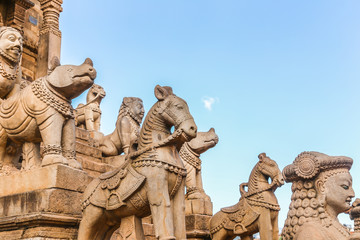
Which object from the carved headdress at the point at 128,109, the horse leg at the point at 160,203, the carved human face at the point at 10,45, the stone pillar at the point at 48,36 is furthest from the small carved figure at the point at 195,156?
the stone pillar at the point at 48,36

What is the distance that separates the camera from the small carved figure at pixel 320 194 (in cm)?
505

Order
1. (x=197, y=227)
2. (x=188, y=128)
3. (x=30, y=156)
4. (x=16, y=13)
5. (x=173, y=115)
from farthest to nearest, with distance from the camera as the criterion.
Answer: (x=16, y=13) → (x=197, y=227) → (x=30, y=156) → (x=173, y=115) → (x=188, y=128)

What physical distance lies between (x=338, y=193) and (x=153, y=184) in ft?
7.44

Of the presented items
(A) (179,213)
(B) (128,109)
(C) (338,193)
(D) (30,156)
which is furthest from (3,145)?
(B) (128,109)

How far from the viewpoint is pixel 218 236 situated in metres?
7.67

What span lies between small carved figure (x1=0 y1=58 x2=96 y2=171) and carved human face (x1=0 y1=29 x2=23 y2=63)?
61 cm

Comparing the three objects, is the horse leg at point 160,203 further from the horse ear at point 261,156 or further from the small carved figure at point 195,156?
the small carved figure at point 195,156

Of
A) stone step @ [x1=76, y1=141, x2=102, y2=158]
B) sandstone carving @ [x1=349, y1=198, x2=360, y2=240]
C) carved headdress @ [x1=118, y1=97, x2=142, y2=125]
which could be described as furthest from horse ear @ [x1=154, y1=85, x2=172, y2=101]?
carved headdress @ [x1=118, y1=97, x2=142, y2=125]

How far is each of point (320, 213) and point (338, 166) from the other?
2.00ft

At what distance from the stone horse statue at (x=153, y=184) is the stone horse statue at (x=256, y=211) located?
2886 millimetres

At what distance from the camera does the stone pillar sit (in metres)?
16.9

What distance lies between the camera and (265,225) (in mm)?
7090

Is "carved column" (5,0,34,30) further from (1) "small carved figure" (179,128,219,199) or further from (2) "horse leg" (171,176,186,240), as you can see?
(2) "horse leg" (171,176,186,240)

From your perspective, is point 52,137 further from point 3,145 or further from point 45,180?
point 3,145
